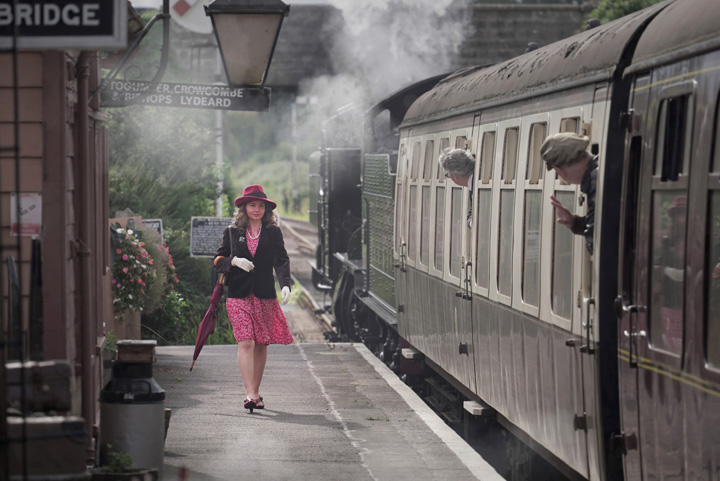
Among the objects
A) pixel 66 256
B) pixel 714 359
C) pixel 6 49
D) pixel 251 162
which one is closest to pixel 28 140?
pixel 66 256

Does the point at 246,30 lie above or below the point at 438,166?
above

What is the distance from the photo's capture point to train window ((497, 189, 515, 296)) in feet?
25.8

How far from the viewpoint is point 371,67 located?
87.9ft

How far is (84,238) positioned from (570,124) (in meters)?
2.64

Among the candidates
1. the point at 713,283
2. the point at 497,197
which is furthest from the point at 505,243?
the point at 713,283

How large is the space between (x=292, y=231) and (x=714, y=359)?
3549 cm

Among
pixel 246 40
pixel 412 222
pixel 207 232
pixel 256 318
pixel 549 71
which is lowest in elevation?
pixel 256 318

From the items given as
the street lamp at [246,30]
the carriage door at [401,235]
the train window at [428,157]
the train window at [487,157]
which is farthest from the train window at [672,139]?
the carriage door at [401,235]

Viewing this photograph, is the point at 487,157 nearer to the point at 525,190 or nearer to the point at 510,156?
the point at 510,156

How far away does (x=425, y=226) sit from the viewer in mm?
11227

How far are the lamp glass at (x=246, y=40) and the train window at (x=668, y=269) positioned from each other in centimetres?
353

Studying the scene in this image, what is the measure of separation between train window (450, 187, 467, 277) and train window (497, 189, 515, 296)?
120 centimetres

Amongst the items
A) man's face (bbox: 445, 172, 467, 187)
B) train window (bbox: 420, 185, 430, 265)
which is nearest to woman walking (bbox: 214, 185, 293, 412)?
man's face (bbox: 445, 172, 467, 187)

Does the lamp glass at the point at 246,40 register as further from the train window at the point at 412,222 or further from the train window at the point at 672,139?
the train window at the point at 412,222
